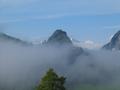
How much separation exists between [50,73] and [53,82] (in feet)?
4.81

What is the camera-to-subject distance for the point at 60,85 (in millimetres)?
78500

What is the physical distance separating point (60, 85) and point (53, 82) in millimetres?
1294

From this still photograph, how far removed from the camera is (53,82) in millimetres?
78000

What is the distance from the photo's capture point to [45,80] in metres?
78.2

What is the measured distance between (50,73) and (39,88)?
325 centimetres

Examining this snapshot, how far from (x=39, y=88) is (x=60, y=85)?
3.46m

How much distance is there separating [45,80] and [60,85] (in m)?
2.47

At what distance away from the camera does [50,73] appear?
78125mm

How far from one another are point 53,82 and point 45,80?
130cm

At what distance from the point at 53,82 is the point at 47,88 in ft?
4.30

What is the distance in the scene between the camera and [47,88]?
78.0 m
